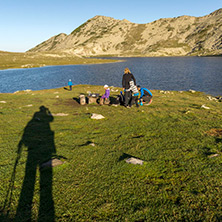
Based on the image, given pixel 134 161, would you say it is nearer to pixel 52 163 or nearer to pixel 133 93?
pixel 52 163

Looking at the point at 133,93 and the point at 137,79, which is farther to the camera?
the point at 137,79

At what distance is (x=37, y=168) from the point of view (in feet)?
24.6

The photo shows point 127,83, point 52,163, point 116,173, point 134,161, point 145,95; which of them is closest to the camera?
point 116,173

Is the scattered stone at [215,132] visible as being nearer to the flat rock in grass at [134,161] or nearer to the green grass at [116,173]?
the green grass at [116,173]

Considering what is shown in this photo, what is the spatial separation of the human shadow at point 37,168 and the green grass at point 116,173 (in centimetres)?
4

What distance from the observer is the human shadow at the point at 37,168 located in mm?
5273

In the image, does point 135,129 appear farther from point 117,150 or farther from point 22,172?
point 22,172

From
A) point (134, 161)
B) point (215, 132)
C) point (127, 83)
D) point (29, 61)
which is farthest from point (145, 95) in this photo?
point (29, 61)

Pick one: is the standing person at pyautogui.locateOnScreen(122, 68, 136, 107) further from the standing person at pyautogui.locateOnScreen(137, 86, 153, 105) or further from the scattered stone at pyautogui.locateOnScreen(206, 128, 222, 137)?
the scattered stone at pyautogui.locateOnScreen(206, 128, 222, 137)

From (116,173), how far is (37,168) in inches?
148

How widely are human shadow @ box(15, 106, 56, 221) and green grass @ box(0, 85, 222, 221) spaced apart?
0.04 metres

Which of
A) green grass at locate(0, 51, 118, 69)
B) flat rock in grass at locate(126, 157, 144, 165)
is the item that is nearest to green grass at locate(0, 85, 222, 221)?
flat rock in grass at locate(126, 157, 144, 165)

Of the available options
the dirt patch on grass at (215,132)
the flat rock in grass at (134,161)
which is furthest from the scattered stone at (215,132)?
the flat rock in grass at (134,161)

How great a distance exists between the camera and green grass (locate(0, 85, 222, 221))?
5250 mm
